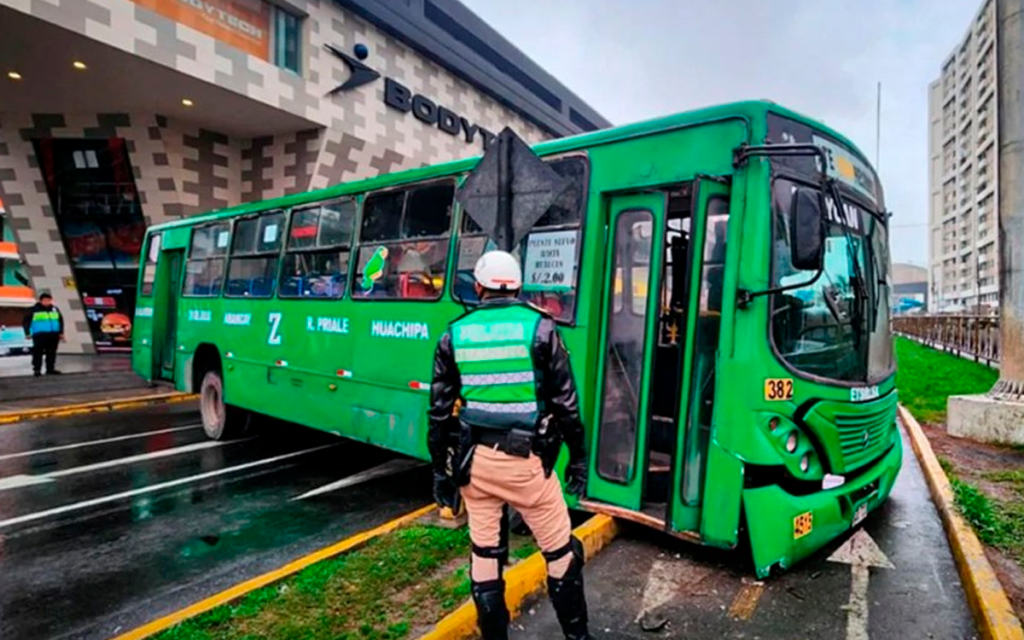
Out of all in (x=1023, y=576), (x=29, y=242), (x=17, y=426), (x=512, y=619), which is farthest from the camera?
(x=29, y=242)

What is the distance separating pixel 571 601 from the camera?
3.10 metres

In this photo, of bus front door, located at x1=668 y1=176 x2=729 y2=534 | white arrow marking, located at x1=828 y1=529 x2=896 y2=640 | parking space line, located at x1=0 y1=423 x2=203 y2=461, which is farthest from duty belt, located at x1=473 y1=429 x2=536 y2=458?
parking space line, located at x1=0 y1=423 x2=203 y2=461

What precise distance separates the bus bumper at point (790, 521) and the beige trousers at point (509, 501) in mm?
1397

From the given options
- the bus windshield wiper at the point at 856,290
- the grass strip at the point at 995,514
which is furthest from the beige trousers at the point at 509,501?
the grass strip at the point at 995,514

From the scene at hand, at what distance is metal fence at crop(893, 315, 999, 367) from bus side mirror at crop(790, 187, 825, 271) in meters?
10.5

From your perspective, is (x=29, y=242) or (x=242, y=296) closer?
(x=242, y=296)

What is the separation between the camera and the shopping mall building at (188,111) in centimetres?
1398

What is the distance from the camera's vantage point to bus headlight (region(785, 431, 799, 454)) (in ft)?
13.1

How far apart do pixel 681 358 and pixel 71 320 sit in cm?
2279

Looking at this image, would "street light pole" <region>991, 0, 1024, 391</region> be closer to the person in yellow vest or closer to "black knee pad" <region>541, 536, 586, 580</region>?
"black knee pad" <region>541, 536, 586, 580</region>

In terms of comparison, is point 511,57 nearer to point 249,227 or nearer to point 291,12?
point 291,12

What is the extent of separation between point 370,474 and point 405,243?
8.77 ft

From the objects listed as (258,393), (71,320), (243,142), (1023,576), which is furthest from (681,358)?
(71,320)

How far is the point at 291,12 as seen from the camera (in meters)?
16.7
